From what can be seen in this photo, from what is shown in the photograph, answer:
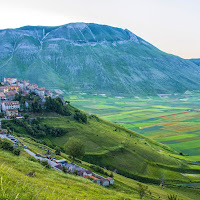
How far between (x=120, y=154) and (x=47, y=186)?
72232 mm

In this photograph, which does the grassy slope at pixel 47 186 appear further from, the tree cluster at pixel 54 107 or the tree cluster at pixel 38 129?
the tree cluster at pixel 54 107

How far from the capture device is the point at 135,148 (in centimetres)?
10644

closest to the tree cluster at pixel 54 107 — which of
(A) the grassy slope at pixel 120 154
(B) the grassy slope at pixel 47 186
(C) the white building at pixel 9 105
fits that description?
(A) the grassy slope at pixel 120 154

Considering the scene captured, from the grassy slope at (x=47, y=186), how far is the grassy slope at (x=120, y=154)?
13.4m

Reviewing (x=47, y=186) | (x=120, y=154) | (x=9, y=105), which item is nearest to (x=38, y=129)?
(x=9, y=105)

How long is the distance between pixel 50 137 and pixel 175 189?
56.7 m

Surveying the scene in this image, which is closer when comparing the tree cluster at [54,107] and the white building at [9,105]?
the white building at [9,105]

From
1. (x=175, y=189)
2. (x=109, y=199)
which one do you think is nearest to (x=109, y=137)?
(x=175, y=189)

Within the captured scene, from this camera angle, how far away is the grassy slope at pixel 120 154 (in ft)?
285

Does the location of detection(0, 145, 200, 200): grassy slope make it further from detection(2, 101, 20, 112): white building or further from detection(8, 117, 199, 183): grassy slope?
detection(2, 101, 20, 112): white building

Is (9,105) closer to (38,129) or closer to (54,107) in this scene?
(38,129)

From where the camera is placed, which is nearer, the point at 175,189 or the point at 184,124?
the point at 175,189

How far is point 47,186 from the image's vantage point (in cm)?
2784

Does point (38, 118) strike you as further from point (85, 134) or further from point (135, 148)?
point (135, 148)
